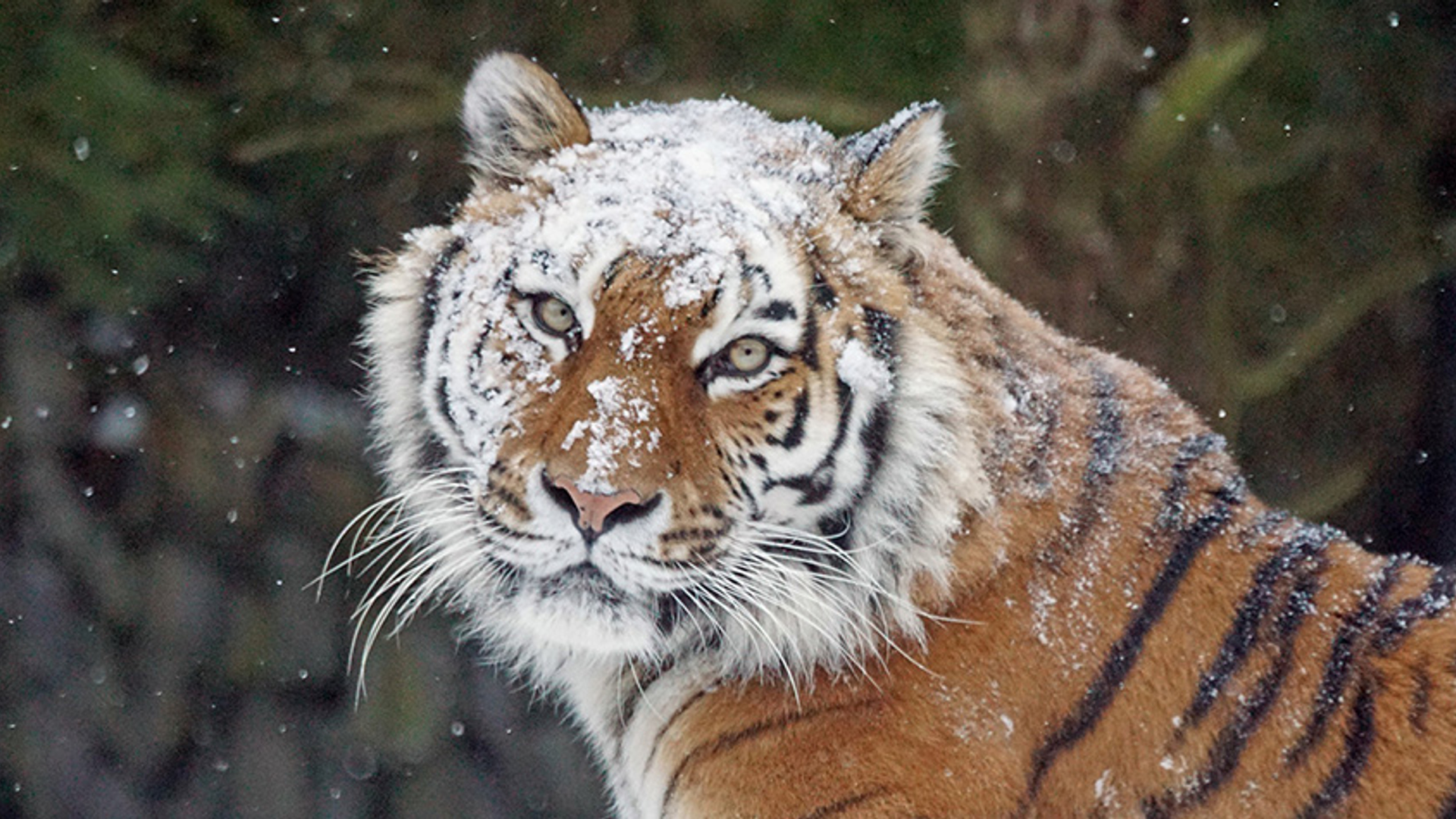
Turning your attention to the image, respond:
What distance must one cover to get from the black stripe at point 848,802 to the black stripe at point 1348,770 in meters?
0.52

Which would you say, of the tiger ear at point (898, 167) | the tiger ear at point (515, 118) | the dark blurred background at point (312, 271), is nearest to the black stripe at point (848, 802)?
the tiger ear at point (898, 167)

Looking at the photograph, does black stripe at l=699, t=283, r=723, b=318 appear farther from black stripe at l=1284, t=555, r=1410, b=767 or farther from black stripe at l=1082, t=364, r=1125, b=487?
black stripe at l=1284, t=555, r=1410, b=767

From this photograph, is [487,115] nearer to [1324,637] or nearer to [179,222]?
[1324,637]

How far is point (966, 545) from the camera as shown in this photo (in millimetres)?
2025

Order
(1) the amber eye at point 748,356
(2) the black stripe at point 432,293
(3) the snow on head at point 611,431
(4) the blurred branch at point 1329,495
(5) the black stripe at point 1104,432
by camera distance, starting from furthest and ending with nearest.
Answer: (4) the blurred branch at point 1329,495 < (2) the black stripe at point 432,293 < (5) the black stripe at point 1104,432 < (1) the amber eye at point 748,356 < (3) the snow on head at point 611,431

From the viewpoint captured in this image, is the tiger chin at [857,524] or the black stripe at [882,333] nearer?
the tiger chin at [857,524]

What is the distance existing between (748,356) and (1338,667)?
0.84 m

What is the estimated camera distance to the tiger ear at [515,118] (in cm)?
209

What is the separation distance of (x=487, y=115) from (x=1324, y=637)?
4.38 feet

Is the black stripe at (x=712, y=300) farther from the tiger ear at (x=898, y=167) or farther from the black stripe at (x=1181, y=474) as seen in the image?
the black stripe at (x=1181, y=474)

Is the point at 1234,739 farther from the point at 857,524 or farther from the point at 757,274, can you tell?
the point at 757,274

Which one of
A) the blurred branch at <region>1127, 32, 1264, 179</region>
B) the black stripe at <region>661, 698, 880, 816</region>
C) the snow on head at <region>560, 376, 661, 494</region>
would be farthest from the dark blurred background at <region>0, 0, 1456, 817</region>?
the snow on head at <region>560, 376, 661, 494</region>

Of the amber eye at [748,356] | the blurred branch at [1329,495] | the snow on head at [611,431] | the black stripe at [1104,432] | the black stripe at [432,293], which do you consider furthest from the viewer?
the blurred branch at [1329,495]

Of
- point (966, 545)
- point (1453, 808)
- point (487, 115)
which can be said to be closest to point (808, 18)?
point (487, 115)
